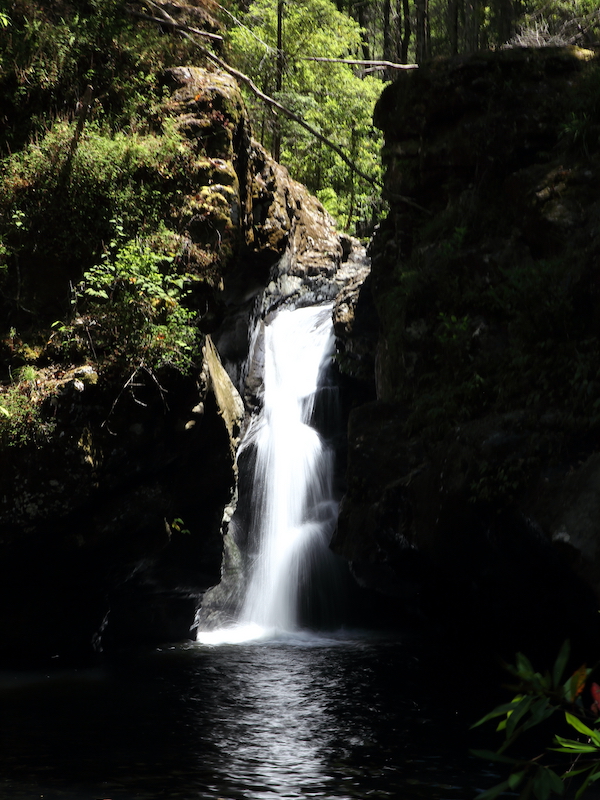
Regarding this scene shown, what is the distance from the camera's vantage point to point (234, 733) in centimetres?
692

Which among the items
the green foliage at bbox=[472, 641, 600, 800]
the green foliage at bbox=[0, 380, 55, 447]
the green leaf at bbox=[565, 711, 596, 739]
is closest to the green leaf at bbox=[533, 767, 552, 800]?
the green foliage at bbox=[472, 641, 600, 800]

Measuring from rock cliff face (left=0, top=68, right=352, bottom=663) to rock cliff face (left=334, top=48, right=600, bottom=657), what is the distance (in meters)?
2.62

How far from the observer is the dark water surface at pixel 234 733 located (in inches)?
215

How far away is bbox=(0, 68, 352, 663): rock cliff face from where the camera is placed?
8.66 meters

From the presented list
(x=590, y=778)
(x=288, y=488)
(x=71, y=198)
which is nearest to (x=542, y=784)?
(x=590, y=778)

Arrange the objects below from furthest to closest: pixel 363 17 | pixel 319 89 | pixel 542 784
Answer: pixel 363 17 < pixel 319 89 < pixel 542 784

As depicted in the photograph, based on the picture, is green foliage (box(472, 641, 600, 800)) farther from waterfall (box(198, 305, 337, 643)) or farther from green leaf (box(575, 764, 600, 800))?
waterfall (box(198, 305, 337, 643))

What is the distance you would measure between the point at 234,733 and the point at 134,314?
5.44 m

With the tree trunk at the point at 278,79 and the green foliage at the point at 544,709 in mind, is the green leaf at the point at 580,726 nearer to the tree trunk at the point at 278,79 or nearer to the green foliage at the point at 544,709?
the green foliage at the point at 544,709

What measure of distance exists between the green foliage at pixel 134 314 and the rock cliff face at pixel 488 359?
11.1 ft

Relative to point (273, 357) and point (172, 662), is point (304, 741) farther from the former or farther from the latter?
point (273, 357)

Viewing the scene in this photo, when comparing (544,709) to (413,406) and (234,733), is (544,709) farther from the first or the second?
(413,406)

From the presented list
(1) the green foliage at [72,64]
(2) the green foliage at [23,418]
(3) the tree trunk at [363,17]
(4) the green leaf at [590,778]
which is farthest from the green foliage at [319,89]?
(4) the green leaf at [590,778]

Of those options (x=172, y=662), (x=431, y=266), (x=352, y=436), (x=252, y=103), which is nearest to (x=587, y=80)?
(x=431, y=266)
